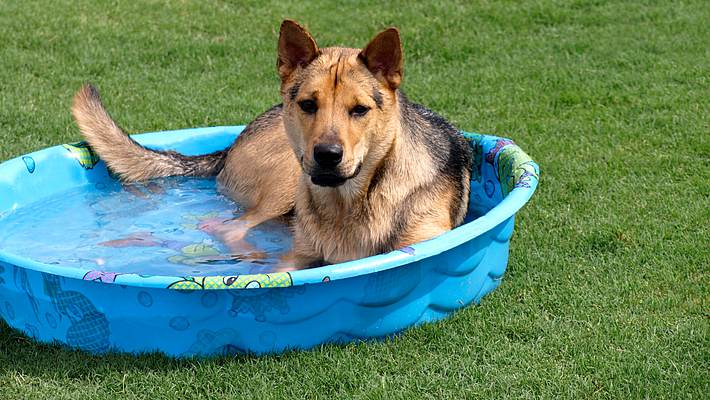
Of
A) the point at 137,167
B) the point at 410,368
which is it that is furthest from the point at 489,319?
the point at 137,167

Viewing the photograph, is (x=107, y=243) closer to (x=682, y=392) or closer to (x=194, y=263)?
(x=194, y=263)

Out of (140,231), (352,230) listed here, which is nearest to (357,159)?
(352,230)

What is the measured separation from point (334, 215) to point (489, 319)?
1.04m

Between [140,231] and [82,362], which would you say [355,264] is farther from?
[140,231]

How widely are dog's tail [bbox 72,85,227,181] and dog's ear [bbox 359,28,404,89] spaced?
237cm

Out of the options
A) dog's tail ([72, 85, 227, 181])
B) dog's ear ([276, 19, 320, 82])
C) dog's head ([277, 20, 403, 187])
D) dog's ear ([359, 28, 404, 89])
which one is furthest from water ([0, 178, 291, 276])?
Answer: dog's ear ([359, 28, 404, 89])

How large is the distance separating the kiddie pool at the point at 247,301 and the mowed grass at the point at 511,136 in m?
0.10

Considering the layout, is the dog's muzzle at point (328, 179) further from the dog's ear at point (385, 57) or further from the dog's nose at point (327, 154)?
the dog's ear at point (385, 57)

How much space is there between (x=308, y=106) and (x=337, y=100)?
0.18 metres

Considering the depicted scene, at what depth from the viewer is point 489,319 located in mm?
5043

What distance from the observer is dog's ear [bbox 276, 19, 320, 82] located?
4.79 meters

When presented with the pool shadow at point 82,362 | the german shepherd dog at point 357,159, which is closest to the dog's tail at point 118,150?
the german shepherd dog at point 357,159

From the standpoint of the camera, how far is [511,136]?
27.0ft

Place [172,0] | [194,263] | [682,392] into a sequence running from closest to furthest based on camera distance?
[682,392] → [194,263] → [172,0]
